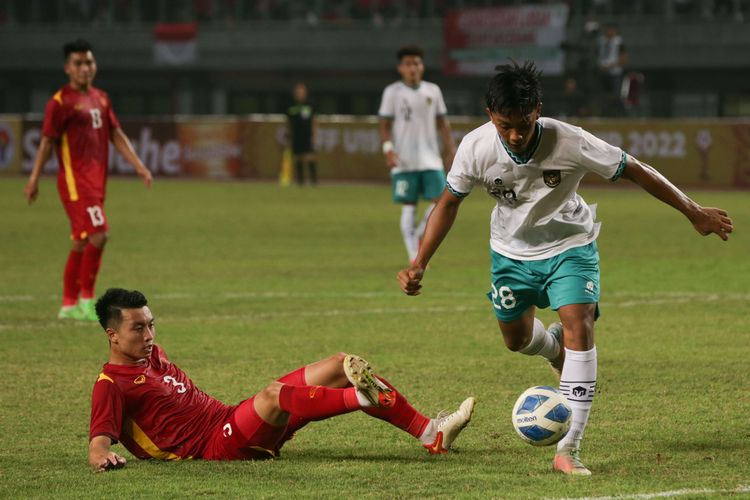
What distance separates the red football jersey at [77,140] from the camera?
10.6m

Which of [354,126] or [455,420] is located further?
[354,126]

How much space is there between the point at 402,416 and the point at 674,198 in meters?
1.55

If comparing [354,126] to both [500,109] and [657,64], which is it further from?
[500,109]

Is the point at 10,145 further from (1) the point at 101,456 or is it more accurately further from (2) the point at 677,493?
(2) the point at 677,493

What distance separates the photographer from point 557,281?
5.88m

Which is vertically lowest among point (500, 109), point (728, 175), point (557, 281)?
point (728, 175)

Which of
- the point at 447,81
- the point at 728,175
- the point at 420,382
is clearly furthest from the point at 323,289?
the point at 447,81

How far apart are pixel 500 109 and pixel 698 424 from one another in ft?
6.83

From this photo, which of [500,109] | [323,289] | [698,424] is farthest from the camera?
[323,289]

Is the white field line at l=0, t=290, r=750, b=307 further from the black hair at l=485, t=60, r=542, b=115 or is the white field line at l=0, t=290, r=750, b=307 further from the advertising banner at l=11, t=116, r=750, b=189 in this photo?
the advertising banner at l=11, t=116, r=750, b=189

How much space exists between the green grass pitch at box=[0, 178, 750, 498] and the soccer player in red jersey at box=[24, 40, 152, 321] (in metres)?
0.44

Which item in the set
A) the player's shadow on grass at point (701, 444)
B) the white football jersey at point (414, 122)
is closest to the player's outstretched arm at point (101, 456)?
the player's shadow on grass at point (701, 444)

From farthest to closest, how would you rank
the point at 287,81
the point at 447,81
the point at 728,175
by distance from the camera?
the point at 287,81, the point at 447,81, the point at 728,175

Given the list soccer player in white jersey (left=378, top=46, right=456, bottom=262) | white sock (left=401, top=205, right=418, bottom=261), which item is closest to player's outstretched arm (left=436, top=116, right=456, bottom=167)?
soccer player in white jersey (left=378, top=46, right=456, bottom=262)
